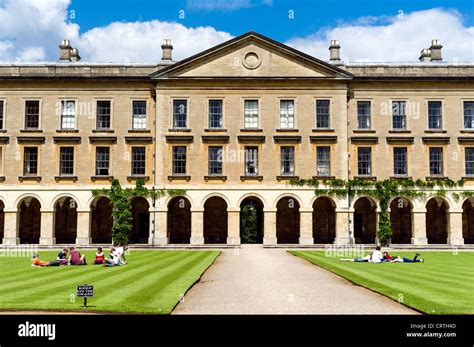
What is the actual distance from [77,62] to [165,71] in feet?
27.7

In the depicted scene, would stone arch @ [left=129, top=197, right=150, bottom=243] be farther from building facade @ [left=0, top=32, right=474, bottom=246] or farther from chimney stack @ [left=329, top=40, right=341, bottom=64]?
chimney stack @ [left=329, top=40, right=341, bottom=64]

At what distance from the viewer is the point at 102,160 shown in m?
40.5

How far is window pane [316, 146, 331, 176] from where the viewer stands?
4022 cm

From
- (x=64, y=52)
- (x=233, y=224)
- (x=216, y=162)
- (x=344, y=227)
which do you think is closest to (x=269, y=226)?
(x=233, y=224)

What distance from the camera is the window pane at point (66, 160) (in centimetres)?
4047

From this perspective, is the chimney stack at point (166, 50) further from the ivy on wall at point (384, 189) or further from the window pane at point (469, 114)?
the window pane at point (469, 114)

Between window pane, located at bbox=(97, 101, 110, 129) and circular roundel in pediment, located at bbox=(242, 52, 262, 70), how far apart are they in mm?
11187

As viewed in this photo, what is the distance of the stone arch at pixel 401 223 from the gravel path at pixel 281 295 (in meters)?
25.0

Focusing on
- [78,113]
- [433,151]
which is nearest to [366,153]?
[433,151]

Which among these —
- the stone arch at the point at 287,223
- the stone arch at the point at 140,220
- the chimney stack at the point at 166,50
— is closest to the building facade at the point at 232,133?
the chimney stack at the point at 166,50

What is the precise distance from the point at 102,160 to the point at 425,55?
28492 mm

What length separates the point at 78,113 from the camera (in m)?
40.8

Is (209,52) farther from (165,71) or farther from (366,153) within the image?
(366,153)

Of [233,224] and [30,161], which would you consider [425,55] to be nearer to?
[233,224]
